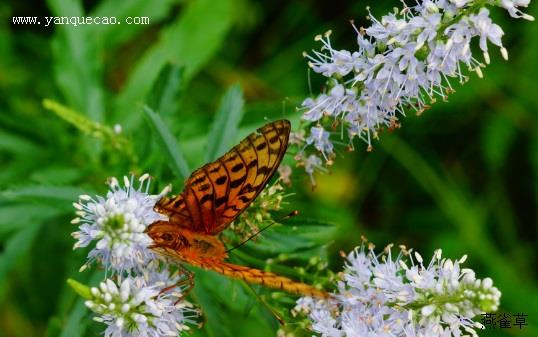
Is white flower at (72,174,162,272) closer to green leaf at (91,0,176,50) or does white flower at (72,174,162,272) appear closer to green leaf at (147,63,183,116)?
green leaf at (147,63,183,116)

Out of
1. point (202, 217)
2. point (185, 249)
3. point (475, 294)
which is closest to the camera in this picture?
point (475, 294)

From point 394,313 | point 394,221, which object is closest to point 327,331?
point 394,313

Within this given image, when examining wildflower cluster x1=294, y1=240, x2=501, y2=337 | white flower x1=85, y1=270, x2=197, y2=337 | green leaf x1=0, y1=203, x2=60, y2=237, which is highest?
green leaf x1=0, y1=203, x2=60, y2=237

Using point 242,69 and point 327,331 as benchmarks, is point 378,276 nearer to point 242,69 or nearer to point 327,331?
point 327,331

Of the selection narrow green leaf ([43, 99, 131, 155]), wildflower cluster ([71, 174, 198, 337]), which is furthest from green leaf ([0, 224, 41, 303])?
wildflower cluster ([71, 174, 198, 337])

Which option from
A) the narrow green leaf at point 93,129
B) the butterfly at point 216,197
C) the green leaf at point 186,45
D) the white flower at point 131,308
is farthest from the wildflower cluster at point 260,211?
the green leaf at point 186,45
